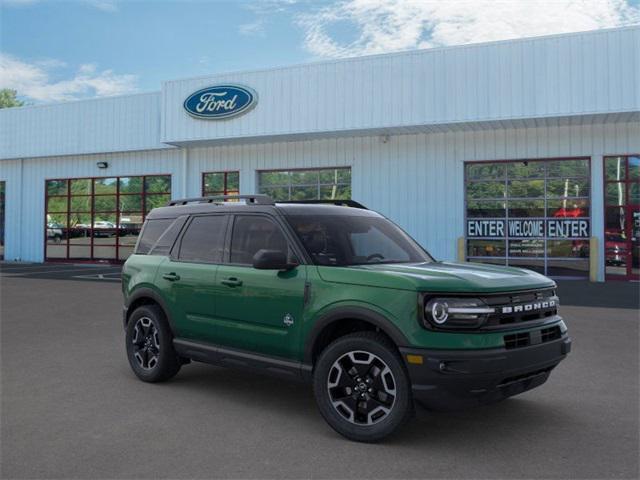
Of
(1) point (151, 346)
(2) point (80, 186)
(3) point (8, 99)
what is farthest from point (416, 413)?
(3) point (8, 99)

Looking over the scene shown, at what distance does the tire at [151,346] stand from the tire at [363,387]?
2014 millimetres

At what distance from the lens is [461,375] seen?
404 cm

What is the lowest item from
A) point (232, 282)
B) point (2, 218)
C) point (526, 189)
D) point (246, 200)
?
point (232, 282)

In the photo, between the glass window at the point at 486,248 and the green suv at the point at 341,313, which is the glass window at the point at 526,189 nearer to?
the glass window at the point at 486,248

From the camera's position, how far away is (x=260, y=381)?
6.25m

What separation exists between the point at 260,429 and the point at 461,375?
164cm

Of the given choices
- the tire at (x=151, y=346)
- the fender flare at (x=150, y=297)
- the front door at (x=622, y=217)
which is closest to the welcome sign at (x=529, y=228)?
the front door at (x=622, y=217)

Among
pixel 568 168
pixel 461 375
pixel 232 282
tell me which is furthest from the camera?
pixel 568 168

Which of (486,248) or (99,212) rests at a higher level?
(99,212)

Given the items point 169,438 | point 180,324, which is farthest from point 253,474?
point 180,324

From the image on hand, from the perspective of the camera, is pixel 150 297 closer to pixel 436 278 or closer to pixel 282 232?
pixel 282 232

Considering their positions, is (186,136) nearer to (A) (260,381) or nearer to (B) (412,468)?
(A) (260,381)

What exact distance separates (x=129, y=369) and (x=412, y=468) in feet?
12.8

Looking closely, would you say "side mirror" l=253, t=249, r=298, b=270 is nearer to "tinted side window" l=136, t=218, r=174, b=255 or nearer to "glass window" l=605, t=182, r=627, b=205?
"tinted side window" l=136, t=218, r=174, b=255
